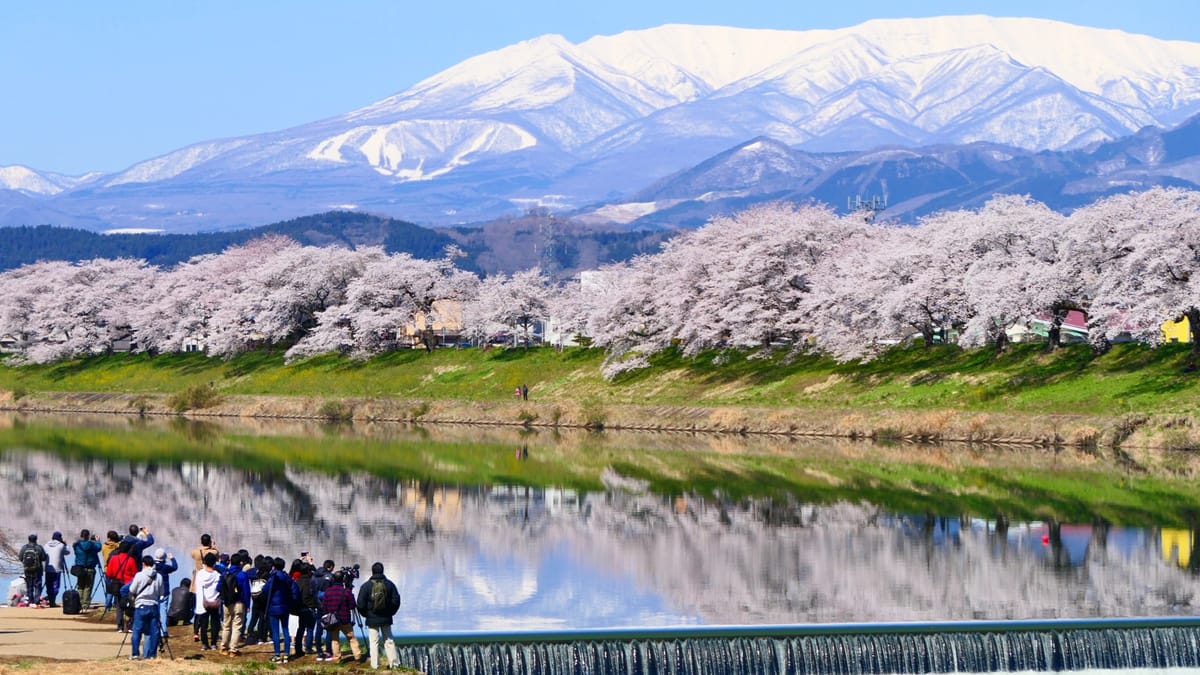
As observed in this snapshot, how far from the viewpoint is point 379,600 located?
26.1 metres

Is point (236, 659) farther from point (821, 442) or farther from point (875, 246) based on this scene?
point (875, 246)

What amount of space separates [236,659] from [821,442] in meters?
48.3

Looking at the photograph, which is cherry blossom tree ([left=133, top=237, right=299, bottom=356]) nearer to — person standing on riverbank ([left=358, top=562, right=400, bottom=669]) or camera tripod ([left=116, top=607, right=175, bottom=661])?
camera tripod ([left=116, top=607, right=175, bottom=661])

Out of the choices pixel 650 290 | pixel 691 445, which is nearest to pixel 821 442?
pixel 691 445

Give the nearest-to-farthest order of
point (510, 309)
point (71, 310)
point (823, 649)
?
point (823, 649) → point (510, 309) → point (71, 310)

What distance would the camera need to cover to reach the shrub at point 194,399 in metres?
103

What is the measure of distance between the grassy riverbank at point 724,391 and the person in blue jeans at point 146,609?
46.8 meters

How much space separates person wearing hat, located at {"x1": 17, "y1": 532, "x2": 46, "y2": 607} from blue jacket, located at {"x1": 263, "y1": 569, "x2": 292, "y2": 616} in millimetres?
7553

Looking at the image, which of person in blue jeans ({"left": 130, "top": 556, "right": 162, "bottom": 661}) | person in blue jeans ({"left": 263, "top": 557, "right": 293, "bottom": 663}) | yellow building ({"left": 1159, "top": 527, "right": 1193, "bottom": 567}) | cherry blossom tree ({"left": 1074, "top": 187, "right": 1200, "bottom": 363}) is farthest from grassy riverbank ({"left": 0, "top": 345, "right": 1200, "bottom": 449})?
person in blue jeans ({"left": 130, "top": 556, "right": 162, "bottom": 661})

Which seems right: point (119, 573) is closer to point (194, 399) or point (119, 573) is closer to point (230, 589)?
point (230, 589)

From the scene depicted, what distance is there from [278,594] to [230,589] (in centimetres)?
89

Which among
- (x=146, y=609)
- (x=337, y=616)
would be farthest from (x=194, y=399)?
(x=146, y=609)

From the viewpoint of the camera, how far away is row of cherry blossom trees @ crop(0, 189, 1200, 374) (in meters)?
75.5

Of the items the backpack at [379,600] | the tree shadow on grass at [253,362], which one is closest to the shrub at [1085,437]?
the backpack at [379,600]
